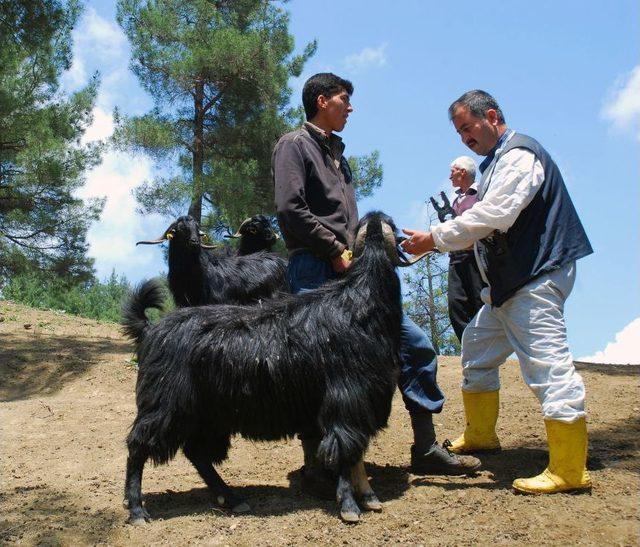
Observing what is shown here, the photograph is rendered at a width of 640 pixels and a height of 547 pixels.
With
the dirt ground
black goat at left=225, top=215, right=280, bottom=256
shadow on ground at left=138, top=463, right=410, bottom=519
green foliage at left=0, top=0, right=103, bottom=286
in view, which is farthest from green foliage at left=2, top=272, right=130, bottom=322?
shadow on ground at left=138, top=463, right=410, bottom=519

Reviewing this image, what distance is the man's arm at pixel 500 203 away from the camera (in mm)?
3814

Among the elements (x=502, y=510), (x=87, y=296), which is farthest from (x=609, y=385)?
(x=87, y=296)

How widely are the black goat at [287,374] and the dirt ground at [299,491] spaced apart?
8.7 inches

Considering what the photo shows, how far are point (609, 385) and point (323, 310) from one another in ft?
13.7

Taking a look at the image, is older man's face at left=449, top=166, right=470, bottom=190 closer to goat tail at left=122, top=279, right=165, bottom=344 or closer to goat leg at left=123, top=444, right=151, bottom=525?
goat tail at left=122, top=279, right=165, bottom=344

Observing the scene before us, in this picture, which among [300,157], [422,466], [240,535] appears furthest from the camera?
[422,466]

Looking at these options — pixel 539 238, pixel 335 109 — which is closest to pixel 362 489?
pixel 539 238

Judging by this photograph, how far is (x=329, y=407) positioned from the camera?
12.2 feet

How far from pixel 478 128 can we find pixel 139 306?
2.42 metres

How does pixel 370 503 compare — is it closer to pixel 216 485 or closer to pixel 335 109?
pixel 216 485

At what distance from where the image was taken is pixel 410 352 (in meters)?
4.32

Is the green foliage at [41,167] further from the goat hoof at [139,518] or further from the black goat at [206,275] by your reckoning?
the goat hoof at [139,518]

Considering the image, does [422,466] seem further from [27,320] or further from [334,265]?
[27,320]

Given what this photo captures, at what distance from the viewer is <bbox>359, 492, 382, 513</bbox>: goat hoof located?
3.71 metres
